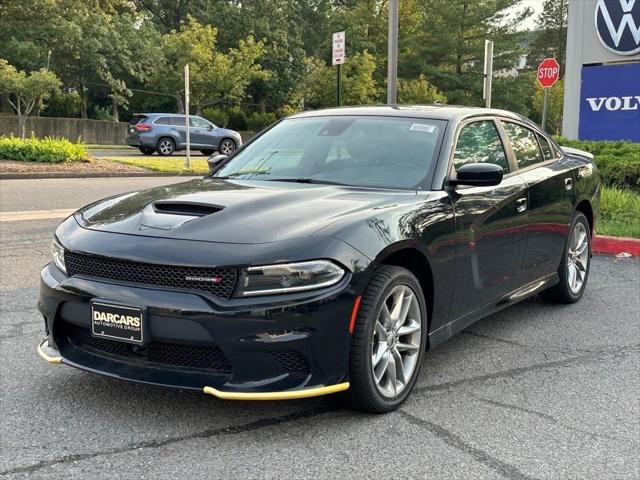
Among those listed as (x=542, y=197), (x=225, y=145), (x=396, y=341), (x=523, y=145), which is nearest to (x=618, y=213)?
(x=523, y=145)

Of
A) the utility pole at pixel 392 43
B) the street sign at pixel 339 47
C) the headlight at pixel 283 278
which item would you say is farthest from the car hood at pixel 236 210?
the street sign at pixel 339 47

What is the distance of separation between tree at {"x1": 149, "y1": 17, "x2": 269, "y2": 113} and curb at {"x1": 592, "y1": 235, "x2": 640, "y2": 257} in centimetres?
2924

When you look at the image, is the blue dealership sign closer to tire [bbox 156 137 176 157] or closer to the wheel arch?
the wheel arch

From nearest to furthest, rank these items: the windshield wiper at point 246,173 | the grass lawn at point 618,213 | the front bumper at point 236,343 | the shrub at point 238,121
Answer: the front bumper at point 236,343, the windshield wiper at point 246,173, the grass lawn at point 618,213, the shrub at point 238,121

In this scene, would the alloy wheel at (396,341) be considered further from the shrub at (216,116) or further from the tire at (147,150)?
the shrub at (216,116)

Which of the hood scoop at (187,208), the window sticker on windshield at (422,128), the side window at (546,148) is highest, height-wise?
the window sticker on windshield at (422,128)

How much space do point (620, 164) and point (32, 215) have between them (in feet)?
27.2

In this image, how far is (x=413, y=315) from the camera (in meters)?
3.57

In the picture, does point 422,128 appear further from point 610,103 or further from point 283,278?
point 610,103

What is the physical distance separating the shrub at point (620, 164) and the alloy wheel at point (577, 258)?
4.61 metres

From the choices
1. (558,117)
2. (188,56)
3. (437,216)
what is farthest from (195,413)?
(558,117)

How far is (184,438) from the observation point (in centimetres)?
307

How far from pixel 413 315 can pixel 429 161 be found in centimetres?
100

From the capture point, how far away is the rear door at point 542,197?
188 inches
